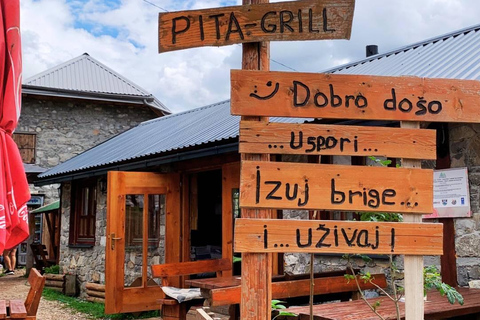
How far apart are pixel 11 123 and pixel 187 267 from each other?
11.4 ft

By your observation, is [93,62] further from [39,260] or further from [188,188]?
[188,188]

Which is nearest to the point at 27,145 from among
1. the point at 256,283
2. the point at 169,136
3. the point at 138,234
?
the point at 169,136

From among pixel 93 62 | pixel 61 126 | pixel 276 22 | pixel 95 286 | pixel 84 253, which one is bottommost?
pixel 95 286

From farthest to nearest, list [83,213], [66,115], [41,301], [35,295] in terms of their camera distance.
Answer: [66,115], [83,213], [41,301], [35,295]

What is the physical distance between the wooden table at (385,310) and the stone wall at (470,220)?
0.69 m

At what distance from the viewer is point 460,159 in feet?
17.8

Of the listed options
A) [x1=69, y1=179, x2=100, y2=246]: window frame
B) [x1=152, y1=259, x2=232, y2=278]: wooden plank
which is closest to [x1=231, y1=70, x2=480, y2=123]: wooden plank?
[x1=152, y1=259, x2=232, y2=278]: wooden plank

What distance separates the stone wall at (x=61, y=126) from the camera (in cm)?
1747

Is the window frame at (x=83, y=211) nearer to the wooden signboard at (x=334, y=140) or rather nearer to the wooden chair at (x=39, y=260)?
the wooden chair at (x=39, y=260)

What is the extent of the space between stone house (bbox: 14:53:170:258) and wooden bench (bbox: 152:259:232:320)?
10716mm

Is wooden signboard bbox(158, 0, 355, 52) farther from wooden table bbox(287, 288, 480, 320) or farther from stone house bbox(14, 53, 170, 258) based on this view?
stone house bbox(14, 53, 170, 258)

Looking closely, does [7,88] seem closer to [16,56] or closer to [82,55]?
[16,56]

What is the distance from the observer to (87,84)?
18.8 m

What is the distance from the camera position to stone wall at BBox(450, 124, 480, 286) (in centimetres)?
527
